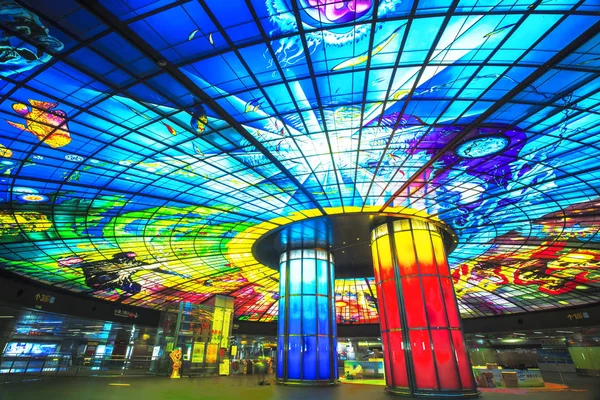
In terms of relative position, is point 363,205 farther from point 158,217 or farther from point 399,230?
point 158,217

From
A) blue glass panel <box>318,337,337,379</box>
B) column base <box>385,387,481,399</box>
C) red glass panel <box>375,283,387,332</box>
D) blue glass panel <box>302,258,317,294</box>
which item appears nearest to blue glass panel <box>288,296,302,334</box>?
blue glass panel <box>302,258,317,294</box>

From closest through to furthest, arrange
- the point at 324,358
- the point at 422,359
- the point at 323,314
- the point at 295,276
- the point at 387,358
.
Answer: the point at 422,359 → the point at 387,358 → the point at 324,358 → the point at 323,314 → the point at 295,276

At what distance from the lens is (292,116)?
15961mm

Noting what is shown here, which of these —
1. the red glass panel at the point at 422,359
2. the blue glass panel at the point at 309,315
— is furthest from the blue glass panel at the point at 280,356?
the red glass panel at the point at 422,359

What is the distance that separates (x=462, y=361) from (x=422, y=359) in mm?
2386

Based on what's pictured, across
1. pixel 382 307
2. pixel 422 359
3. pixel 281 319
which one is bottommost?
pixel 422 359

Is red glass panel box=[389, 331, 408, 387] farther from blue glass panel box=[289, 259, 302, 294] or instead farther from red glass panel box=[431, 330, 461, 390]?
blue glass panel box=[289, 259, 302, 294]

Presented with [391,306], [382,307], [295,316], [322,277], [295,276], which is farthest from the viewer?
[322,277]

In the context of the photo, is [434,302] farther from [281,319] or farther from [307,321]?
[281,319]

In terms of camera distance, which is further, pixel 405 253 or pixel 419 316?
pixel 405 253

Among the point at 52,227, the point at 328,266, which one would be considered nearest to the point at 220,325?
the point at 328,266

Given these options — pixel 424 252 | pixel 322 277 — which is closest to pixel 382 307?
pixel 424 252

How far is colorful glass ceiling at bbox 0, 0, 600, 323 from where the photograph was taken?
10.9m

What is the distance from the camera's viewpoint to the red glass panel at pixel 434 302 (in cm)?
2063
